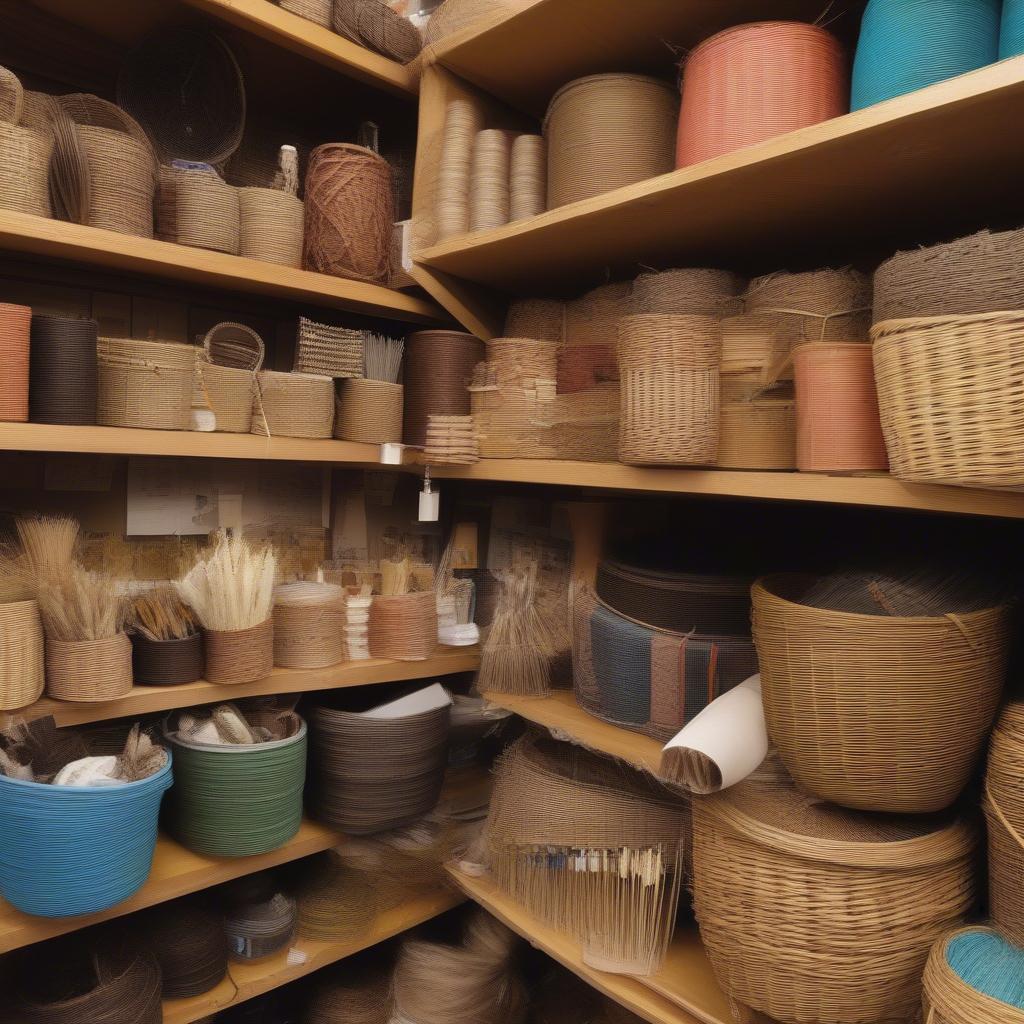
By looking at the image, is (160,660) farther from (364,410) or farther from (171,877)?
(364,410)

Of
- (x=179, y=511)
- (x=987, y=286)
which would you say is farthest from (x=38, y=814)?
(x=987, y=286)

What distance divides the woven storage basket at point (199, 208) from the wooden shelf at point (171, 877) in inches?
43.8

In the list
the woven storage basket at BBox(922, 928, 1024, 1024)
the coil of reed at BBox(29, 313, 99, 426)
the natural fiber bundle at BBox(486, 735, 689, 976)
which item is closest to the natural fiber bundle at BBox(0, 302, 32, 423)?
the coil of reed at BBox(29, 313, 99, 426)

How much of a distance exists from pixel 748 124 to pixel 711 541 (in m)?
0.79

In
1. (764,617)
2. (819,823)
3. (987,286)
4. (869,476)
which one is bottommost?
(819,823)

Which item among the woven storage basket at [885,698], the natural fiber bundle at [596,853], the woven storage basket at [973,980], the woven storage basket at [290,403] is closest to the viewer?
the woven storage basket at [973,980]

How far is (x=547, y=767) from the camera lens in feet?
5.02

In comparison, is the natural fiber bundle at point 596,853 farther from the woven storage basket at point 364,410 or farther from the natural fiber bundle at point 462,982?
the woven storage basket at point 364,410

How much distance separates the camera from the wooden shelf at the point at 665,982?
4.00 ft

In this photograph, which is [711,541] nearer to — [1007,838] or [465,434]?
[465,434]

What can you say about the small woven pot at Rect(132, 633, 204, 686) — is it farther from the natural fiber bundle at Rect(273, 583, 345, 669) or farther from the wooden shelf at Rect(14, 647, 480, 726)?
the natural fiber bundle at Rect(273, 583, 345, 669)

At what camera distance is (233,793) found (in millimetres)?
1392

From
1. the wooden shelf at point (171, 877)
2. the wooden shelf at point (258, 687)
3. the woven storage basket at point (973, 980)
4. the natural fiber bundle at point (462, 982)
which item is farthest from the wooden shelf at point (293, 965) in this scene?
the woven storage basket at point (973, 980)

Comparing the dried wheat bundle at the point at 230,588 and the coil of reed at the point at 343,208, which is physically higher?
the coil of reed at the point at 343,208
